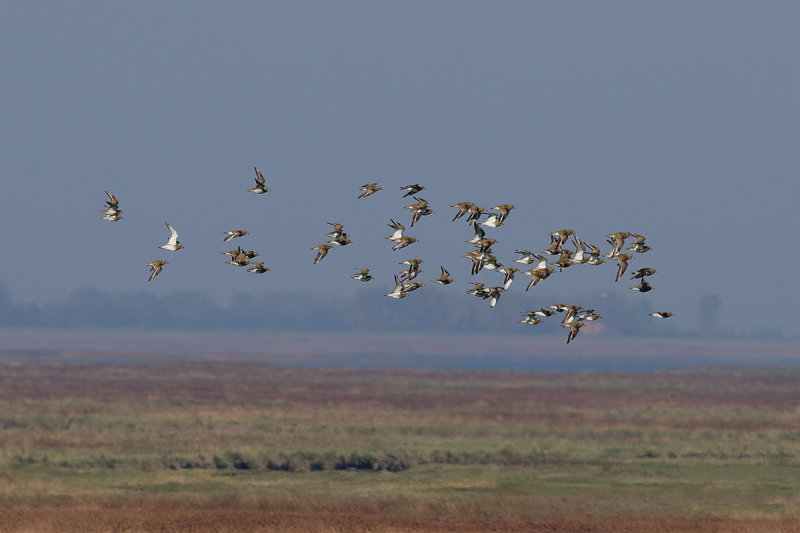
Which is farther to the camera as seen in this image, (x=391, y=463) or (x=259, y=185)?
(x=391, y=463)

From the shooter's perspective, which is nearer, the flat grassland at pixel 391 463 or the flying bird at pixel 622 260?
the flying bird at pixel 622 260

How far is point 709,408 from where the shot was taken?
74438 mm

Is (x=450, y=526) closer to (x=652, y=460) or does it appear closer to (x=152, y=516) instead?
(x=152, y=516)

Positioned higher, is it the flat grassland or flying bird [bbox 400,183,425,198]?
flying bird [bbox 400,183,425,198]

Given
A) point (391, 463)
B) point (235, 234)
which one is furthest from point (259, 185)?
point (391, 463)

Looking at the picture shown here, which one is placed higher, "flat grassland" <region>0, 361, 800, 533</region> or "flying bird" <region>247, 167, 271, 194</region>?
"flying bird" <region>247, 167, 271, 194</region>

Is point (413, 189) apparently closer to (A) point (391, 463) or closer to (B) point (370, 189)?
(B) point (370, 189)

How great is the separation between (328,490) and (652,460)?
1375cm

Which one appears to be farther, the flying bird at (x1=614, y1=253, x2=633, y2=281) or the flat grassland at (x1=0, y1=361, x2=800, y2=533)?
the flat grassland at (x1=0, y1=361, x2=800, y2=533)

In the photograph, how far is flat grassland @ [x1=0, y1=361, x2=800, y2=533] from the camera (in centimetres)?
3662

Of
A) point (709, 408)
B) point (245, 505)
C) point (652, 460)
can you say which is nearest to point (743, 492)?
point (652, 460)

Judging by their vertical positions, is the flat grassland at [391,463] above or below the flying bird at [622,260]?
below

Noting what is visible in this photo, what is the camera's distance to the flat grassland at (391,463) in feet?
120

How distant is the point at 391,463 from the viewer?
156 ft
